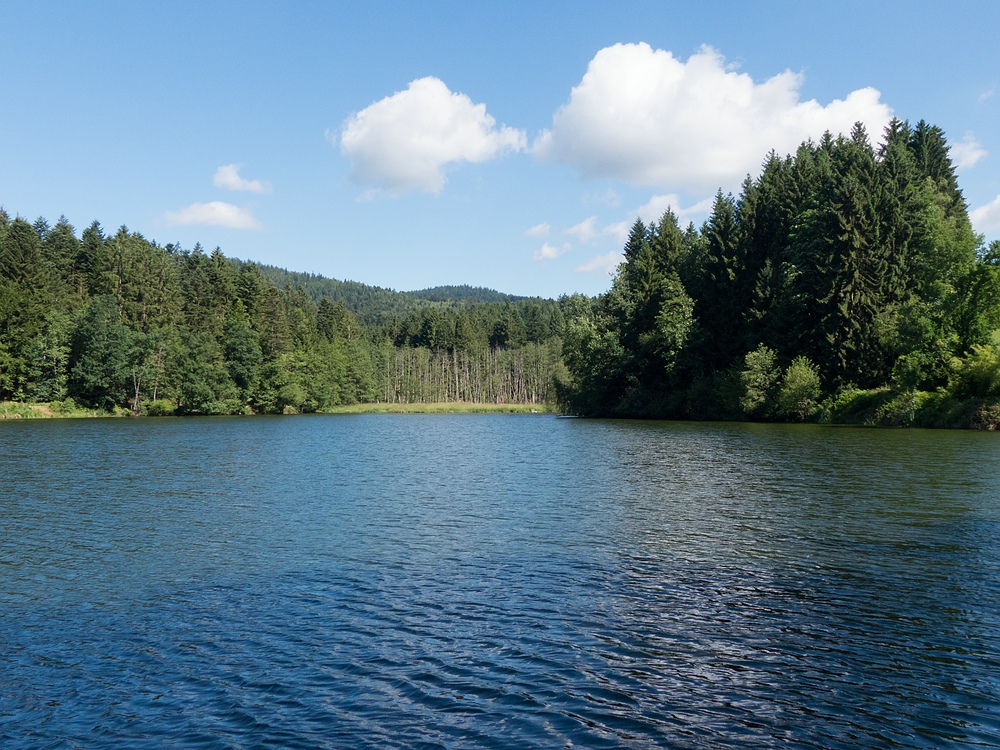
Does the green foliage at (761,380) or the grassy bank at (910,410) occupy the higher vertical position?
the green foliage at (761,380)

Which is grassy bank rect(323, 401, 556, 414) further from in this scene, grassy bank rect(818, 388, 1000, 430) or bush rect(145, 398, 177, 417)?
grassy bank rect(818, 388, 1000, 430)

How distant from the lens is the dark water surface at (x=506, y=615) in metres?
9.71

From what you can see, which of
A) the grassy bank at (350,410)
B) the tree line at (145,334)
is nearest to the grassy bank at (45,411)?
the grassy bank at (350,410)

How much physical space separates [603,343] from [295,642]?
84.8 metres

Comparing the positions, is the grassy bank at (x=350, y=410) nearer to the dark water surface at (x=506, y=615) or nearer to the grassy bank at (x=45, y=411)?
the grassy bank at (x=45, y=411)

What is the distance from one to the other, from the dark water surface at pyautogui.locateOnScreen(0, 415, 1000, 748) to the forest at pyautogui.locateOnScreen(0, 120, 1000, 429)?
131ft

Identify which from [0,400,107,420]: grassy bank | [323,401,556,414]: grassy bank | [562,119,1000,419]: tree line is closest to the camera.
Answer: [562,119,1000,419]: tree line

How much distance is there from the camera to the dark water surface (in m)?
9.71

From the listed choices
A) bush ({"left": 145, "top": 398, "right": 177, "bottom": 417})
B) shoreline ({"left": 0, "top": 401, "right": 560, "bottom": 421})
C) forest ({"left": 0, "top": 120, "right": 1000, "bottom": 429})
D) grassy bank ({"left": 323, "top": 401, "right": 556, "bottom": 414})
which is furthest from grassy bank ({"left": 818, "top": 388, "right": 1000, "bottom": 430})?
grassy bank ({"left": 323, "top": 401, "right": 556, "bottom": 414})

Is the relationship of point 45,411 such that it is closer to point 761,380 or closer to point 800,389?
point 761,380

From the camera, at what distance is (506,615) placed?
45.9ft

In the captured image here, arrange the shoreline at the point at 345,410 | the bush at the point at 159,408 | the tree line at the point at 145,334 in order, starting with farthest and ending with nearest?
the bush at the point at 159,408 → the tree line at the point at 145,334 → the shoreline at the point at 345,410

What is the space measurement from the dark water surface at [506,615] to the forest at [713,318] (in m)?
39.9

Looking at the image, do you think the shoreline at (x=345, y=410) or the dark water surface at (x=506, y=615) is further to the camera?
the shoreline at (x=345, y=410)
